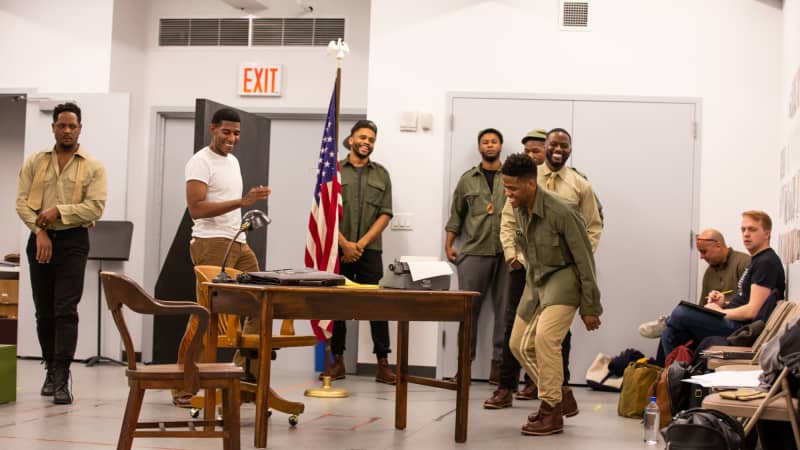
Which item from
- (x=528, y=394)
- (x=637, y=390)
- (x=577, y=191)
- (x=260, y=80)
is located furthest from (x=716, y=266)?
(x=260, y=80)

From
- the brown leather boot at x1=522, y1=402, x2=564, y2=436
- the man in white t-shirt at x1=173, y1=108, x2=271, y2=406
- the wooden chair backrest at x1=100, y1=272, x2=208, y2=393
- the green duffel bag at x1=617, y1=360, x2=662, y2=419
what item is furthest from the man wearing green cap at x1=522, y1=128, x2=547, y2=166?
the wooden chair backrest at x1=100, y1=272, x2=208, y2=393

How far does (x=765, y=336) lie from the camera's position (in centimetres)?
530

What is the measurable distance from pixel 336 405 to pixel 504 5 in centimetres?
352

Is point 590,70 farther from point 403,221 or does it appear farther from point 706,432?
point 706,432

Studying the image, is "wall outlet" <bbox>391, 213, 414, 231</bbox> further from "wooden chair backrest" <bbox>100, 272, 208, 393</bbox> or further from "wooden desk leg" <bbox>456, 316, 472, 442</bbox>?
"wooden chair backrest" <bbox>100, 272, 208, 393</bbox>

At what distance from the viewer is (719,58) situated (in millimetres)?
7699

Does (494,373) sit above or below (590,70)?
below

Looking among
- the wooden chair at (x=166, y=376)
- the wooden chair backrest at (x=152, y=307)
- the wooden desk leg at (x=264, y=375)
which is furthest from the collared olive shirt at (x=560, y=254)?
the wooden chair backrest at (x=152, y=307)

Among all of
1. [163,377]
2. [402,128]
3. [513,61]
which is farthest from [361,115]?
[163,377]

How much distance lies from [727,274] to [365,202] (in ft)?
8.63

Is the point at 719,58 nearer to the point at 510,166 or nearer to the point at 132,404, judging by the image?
the point at 510,166

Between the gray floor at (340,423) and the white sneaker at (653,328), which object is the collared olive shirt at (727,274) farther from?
the gray floor at (340,423)

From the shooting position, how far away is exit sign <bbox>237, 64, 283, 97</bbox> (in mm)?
8766

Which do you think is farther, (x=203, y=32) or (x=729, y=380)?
(x=203, y=32)
